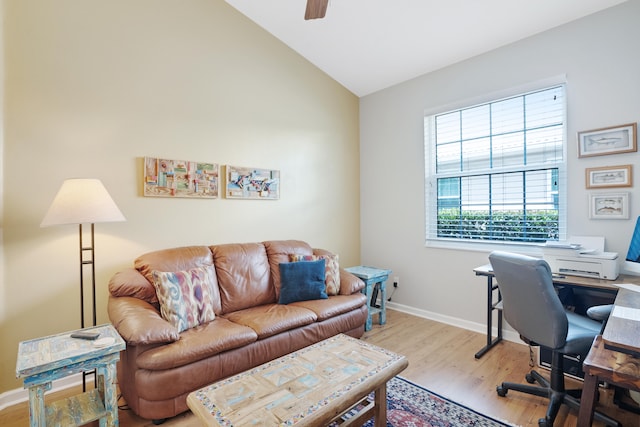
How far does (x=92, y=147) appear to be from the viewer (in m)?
2.42

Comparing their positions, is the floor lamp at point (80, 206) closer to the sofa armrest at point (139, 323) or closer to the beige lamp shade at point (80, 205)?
the beige lamp shade at point (80, 205)

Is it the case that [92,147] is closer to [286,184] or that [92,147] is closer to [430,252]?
[286,184]

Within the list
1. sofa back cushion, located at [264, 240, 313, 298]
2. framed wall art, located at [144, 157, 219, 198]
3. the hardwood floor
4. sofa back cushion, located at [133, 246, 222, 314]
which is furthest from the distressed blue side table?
framed wall art, located at [144, 157, 219, 198]

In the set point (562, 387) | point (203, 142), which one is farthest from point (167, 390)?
point (562, 387)

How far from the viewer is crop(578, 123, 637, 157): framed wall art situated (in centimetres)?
244

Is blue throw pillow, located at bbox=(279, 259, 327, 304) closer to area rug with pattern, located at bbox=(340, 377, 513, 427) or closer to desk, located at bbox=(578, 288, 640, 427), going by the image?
area rug with pattern, located at bbox=(340, 377, 513, 427)

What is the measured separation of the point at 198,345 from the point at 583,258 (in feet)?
9.29

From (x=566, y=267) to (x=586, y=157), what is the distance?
3.16 feet

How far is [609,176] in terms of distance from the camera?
2.53 meters

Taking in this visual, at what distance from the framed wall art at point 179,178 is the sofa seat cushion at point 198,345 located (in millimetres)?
1212

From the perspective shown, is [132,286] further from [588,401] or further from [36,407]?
Answer: [588,401]

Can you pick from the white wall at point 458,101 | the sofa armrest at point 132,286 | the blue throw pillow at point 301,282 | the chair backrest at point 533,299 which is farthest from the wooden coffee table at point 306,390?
the white wall at point 458,101

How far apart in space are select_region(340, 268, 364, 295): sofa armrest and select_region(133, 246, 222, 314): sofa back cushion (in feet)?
3.93

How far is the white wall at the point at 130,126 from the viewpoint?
2160 mm
